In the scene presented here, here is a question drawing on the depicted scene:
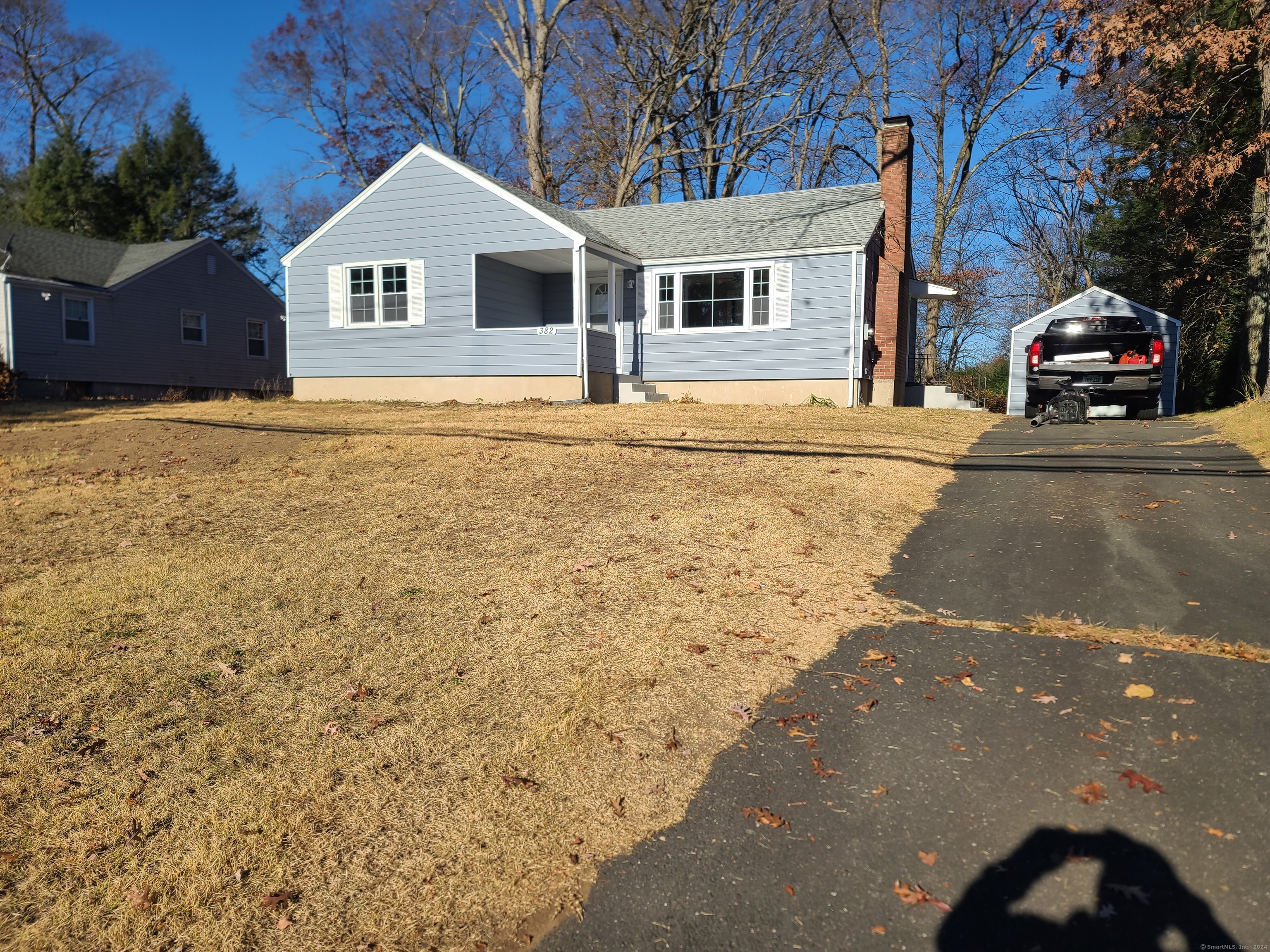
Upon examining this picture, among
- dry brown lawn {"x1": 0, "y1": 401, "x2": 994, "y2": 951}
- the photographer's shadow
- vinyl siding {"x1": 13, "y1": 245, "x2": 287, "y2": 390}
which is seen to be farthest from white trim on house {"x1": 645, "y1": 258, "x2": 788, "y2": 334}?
vinyl siding {"x1": 13, "y1": 245, "x2": 287, "y2": 390}

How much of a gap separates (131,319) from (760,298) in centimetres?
1792

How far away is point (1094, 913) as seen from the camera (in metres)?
2.57

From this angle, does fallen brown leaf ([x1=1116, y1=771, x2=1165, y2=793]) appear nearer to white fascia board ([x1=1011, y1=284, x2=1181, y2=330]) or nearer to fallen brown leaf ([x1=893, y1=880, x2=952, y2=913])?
fallen brown leaf ([x1=893, y1=880, x2=952, y2=913])

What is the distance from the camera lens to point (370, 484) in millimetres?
7730

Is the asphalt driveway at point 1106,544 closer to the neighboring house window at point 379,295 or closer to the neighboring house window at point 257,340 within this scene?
the neighboring house window at point 379,295

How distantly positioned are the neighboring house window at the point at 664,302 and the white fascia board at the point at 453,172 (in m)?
2.54

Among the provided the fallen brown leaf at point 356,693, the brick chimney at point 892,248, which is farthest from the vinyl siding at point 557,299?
the fallen brown leaf at point 356,693

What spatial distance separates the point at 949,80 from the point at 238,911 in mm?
33607

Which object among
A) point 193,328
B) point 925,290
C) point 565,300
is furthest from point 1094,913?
point 193,328

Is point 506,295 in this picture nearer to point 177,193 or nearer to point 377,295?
point 377,295

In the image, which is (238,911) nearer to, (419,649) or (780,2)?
(419,649)

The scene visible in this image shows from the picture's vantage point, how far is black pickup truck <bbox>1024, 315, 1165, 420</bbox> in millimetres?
14094

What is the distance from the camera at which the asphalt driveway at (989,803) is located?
257 centimetres

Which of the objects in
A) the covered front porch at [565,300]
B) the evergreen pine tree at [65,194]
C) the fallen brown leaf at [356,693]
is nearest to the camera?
the fallen brown leaf at [356,693]
